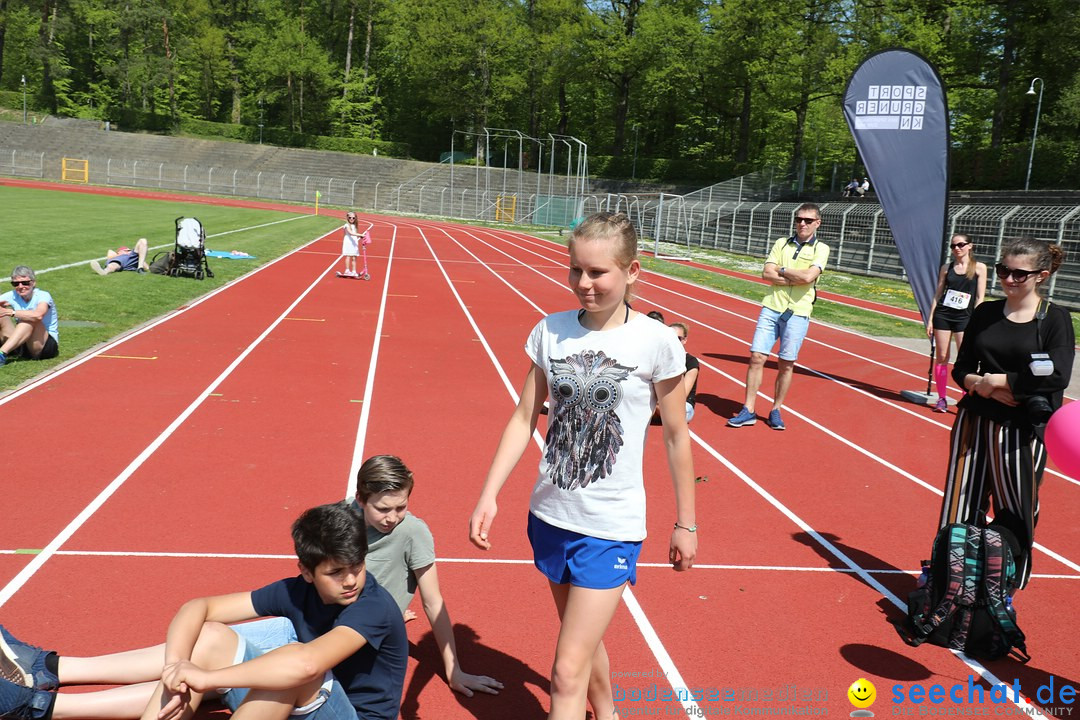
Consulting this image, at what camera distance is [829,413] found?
9016mm

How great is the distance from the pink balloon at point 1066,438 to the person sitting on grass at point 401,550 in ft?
8.43

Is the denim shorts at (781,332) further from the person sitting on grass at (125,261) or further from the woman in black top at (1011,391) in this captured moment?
the person sitting on grass at (125,261)

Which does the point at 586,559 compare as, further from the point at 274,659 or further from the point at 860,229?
the point at 860,229

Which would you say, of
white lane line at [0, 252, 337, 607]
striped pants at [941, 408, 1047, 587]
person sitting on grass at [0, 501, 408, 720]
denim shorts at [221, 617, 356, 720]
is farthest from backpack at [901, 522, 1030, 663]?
white lane line at [0, 252, 337, 607]

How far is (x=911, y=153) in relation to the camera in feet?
28.8

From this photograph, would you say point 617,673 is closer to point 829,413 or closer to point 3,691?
point 3,691

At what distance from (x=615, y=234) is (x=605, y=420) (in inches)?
23.5

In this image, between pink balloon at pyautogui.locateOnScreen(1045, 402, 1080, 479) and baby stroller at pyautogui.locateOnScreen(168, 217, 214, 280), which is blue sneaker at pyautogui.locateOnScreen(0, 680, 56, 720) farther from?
baby stroller at pyautogui.locateOnScreen(168, 217, 214, 280)

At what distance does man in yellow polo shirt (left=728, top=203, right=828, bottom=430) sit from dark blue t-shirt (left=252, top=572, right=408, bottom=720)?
5522 mm

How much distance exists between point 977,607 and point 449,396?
5509mm

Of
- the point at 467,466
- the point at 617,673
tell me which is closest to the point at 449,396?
the point at 467,466

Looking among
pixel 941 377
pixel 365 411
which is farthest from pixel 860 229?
pixel 365 411

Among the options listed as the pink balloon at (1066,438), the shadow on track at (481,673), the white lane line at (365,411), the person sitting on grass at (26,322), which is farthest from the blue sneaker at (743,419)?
the person sitting on grass at (26,322)

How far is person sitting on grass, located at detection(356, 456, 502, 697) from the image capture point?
3.43 meters
